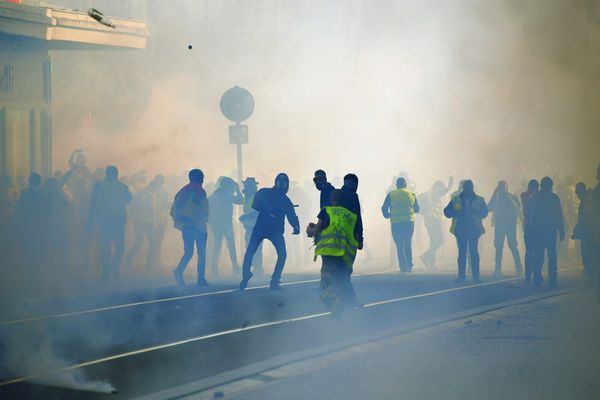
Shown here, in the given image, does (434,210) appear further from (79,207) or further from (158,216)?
(79,207)

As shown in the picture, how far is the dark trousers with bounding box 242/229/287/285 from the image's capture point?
1538 centimetres

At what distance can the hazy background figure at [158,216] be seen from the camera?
20.5 meters

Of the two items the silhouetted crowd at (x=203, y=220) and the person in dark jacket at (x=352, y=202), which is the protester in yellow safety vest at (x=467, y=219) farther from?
the person in dark jacket at (x=352, y=202)

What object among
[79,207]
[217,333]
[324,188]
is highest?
[79,207]

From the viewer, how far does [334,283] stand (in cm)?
1159

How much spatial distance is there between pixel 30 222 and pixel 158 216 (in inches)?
154

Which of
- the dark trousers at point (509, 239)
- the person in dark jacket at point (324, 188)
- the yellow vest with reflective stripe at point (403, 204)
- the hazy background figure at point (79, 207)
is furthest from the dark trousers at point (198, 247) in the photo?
the dark trousers at point (509, 239)

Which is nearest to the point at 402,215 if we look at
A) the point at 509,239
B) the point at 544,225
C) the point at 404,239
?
the point at 404,239

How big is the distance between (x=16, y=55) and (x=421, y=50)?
22.6 metres

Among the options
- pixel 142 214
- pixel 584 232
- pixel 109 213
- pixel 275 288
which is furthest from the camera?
pixel 142 214

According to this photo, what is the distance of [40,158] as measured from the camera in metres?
23.4

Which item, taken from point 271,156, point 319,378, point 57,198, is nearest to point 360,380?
point 319,378

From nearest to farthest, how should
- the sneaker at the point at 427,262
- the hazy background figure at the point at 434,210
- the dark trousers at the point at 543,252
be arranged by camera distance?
the dark trousers at the point at 543,252
the sneaker at the point at 427,262
the hazy background figure at the point at 434,210

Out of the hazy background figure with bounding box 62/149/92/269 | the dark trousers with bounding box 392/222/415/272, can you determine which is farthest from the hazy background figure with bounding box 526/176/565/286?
the hazy background figure with bounding box 62/149/92/269
